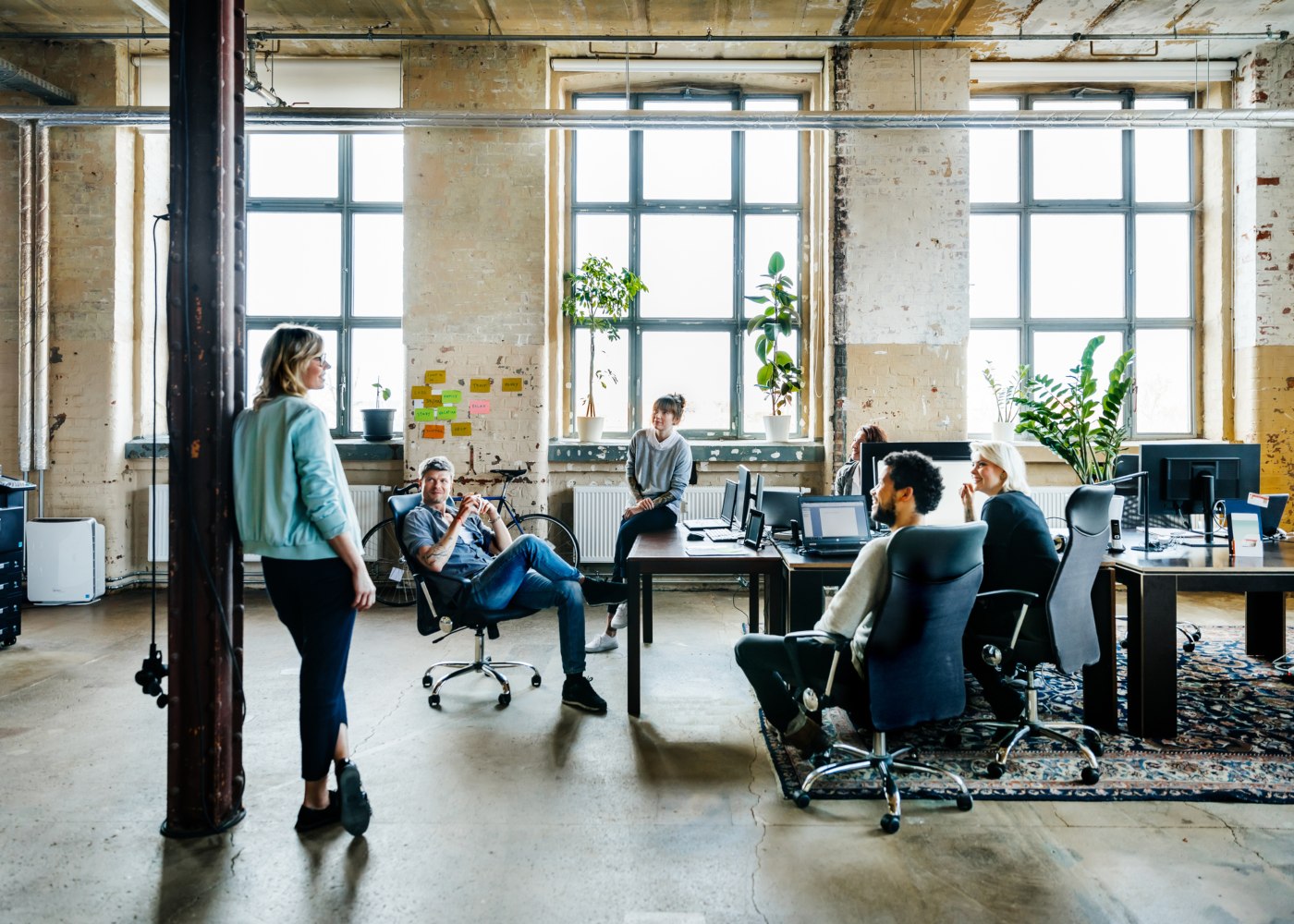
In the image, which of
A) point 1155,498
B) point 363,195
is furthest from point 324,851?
point 363,195

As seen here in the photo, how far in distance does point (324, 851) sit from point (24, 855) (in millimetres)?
897

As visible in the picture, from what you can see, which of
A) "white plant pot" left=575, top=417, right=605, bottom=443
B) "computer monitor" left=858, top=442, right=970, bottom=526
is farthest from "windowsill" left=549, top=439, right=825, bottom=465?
"computer monitor" left=858, top=442, right=970, bottom=526

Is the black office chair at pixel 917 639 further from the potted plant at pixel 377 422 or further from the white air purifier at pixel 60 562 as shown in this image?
the white air purifier at pixel 60 562

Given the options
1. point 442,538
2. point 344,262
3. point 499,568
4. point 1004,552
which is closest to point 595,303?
point 344,262

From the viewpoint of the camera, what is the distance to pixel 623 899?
2.26m

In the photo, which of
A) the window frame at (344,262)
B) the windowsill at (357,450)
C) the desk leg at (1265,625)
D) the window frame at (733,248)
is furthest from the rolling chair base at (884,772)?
the window frame at (344,262)

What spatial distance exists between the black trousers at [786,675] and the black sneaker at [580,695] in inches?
39.2

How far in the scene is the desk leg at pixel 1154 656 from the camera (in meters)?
3.34

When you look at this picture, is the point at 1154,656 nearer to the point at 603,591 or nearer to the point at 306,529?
the point at 603,591

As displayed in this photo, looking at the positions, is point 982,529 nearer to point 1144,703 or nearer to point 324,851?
point 1144,703

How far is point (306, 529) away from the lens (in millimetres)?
2465

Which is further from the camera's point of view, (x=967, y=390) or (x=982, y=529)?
(x=967, y=390)

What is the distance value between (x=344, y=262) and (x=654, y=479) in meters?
3.76

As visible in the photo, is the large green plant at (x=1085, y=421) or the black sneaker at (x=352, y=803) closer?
the black sneaker at (x=352, y=803)
